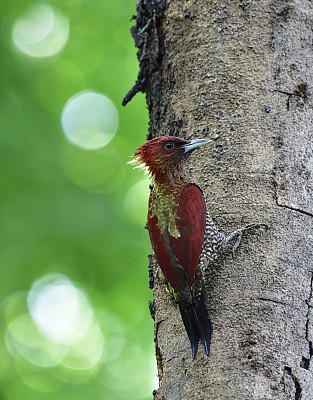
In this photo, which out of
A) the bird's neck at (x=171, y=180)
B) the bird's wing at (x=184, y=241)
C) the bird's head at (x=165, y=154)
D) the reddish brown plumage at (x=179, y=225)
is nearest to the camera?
the reddish brown plumage at (x=179, y=225)

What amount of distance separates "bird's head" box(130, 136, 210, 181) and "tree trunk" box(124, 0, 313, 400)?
9 centimetres

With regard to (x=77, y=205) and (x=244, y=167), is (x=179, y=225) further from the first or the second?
(x=77, y=205)

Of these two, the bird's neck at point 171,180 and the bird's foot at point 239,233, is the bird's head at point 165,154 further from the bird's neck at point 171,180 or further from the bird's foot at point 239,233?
the bird's foot at point 239,233

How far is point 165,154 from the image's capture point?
3.40 meters

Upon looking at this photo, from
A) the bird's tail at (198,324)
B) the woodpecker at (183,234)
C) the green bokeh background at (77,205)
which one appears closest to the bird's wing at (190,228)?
the woodpecker at (183,234)

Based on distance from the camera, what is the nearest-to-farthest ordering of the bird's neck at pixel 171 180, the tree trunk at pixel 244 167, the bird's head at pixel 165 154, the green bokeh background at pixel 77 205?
the tree trunk at pixel 244 167 < the bird's head at pixel 165 154 < the bird's neck at pixel 171 180 < the green bokeh background at pixel 77 205

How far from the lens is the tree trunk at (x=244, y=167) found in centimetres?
254

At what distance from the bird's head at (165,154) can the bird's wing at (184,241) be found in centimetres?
22

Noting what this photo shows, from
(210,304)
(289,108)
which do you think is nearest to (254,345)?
(210,304)

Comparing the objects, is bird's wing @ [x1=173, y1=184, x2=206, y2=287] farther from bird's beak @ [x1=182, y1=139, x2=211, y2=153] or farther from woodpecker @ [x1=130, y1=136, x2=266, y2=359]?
bird's beak @ [x1=182, y1=139, x2=211, y2=153]

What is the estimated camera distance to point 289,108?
124 inches

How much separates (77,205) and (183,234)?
10.6 feet

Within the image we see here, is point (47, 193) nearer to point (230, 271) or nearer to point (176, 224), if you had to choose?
point (176, 224)

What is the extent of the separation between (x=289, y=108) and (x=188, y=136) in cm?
58
